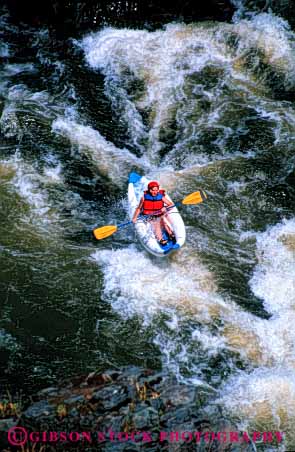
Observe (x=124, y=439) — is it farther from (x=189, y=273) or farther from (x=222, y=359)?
(x=189, y=273)

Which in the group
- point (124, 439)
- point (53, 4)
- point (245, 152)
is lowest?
point (124, 439)

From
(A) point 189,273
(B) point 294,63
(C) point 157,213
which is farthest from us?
(B) point 294,63

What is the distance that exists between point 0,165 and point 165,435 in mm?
5219

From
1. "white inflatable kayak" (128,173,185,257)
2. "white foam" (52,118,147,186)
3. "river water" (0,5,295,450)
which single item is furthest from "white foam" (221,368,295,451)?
"white foam" (52,118,147,186)

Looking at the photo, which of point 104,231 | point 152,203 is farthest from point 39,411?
point 152,203

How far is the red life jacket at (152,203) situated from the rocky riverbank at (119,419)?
281 cm

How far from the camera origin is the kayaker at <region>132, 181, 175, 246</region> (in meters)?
7.37

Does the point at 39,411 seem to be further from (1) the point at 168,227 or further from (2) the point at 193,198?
(2) the point at 193,198

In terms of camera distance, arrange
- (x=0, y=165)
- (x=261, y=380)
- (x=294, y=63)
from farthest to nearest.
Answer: (x=294, y=63) → (x=0, y=165) → (x=261, y=380)

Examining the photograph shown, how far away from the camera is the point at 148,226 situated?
24.4ft

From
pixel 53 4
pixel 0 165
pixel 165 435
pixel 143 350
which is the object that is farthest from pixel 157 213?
pixel 53 4

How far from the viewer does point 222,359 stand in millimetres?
6066

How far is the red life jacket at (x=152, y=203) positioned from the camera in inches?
291

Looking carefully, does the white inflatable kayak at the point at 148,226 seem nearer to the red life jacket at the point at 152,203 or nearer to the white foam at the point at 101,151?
the red life jacket at the point at 152,203
